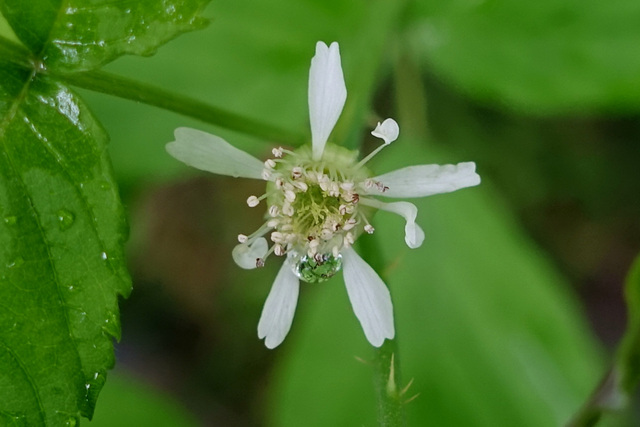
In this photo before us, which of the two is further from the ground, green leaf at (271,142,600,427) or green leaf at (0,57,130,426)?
green leaf at (0,57,130,426)

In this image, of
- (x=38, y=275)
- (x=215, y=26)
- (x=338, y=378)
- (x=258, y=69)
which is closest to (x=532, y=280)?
(x=338, y=378)

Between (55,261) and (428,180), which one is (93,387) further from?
(428,180)

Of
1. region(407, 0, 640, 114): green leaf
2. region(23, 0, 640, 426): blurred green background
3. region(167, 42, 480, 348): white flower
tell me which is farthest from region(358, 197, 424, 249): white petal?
region(407, 0, 640, 114): green leaf

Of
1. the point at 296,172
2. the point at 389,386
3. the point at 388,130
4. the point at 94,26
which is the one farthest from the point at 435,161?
the point at 94,26

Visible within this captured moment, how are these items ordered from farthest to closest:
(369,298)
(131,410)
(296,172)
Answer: (131,410), (296,172), (369,298)

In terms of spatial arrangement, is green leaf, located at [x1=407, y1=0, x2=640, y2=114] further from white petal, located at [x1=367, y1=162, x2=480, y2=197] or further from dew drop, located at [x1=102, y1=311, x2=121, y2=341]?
dew drop, located at [x1=102, y1=311, x2=121, y2=341]

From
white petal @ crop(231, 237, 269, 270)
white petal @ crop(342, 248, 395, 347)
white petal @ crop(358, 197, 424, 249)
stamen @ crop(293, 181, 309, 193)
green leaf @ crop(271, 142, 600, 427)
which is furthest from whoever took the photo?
green leaf @ crop(271, 142, 600, 427)

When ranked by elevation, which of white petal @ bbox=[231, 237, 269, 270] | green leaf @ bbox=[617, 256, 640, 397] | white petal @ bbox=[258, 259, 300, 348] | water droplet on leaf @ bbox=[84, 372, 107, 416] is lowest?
water droplet on leaf @ bbox=[84, 372, 107, 416]

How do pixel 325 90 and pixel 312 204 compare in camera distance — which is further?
pixel 312 204
